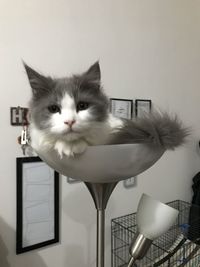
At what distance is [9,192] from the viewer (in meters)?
1.07

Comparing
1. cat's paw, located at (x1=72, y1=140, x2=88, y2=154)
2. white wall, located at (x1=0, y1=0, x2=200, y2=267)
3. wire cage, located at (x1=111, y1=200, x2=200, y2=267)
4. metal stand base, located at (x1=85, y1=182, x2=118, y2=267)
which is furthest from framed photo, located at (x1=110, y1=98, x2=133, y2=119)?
cat's paw, located at (x1=72, y1=140, x2=88, y2=154)

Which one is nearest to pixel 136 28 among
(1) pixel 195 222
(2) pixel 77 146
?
(2) pixel 77 146

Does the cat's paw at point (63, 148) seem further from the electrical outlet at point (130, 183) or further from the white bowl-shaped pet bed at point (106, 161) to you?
the electrical outlet at point (130, 183)

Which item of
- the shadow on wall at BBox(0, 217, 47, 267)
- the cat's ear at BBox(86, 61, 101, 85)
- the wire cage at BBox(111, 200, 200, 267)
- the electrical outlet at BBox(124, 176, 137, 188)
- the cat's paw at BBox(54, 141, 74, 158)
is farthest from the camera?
the electrical outlet at BBox(124, 176, 137, 188)

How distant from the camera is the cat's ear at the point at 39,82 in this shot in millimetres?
621

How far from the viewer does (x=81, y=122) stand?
0.57 m

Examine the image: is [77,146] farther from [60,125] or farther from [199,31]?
[199,31]

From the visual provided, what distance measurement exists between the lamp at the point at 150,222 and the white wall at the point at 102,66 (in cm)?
56

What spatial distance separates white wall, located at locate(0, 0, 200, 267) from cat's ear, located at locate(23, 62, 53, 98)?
460mm

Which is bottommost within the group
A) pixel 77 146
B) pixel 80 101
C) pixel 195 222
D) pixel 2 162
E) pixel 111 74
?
pixel 195 222

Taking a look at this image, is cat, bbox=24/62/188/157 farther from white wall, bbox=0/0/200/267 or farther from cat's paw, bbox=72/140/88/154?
white wall, bbox=0/0/200/267

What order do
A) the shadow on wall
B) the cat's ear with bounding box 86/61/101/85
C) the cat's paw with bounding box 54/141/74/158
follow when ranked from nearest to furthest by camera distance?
1. the cat's paw with bounding box 54/141/74/158
2. the cat's ear with bounding box 86/61/101/85
3. the shadow on wall

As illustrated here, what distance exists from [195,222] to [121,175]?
1.21 meters

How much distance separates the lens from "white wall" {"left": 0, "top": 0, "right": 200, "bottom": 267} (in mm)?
1062
